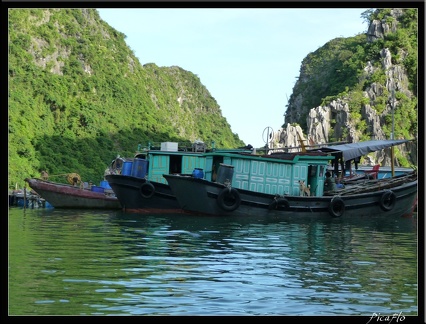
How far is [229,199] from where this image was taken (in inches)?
975

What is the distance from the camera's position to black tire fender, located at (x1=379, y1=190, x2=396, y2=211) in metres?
26.0

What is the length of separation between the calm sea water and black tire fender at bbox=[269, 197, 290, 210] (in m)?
2.73

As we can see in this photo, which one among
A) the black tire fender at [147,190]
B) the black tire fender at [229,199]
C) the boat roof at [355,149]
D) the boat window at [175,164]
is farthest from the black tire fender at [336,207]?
the black tire fender at [147,190]

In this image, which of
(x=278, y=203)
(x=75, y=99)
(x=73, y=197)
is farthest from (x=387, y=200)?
(x=75, y=99)

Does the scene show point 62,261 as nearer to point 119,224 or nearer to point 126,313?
point 126,313

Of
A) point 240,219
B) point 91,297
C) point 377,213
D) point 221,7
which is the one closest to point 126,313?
point 91,297

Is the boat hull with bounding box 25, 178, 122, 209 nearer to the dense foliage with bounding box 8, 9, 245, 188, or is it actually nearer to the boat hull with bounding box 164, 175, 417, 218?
the boat hull with bounding box 164, 175, 417, 218

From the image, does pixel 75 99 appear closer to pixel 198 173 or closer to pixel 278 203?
pixel 198 173

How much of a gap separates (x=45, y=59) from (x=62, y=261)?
57032 millimetres

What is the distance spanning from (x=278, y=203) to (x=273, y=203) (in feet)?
0.59

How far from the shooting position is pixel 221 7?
705cm

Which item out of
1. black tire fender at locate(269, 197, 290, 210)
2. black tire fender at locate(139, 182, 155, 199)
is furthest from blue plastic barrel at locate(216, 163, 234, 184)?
black tire fender at locate(139, 182, 155, 199)

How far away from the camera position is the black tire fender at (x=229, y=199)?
969 inches

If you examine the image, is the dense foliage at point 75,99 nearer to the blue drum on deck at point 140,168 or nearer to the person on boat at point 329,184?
the blue drum on deck at point 140,168
